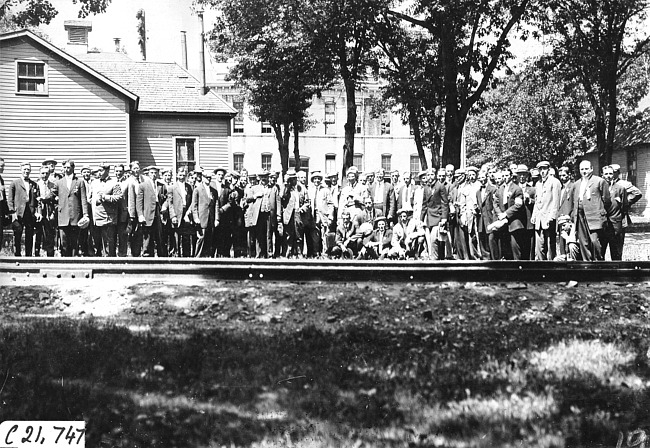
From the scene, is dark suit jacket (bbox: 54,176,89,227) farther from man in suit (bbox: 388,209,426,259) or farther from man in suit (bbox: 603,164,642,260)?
man in suit (bbox: 603,164,642,260)

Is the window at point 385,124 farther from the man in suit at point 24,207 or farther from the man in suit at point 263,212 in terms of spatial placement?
the man in suit at point 24,207

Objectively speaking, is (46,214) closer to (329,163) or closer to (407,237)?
(407,237)

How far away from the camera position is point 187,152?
83.7 ft

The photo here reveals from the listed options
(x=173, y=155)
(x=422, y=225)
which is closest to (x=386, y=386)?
(x=422, y=225)

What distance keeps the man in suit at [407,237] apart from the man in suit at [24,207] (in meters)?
6.48

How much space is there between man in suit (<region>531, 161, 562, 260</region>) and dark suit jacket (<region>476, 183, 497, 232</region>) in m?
0.73

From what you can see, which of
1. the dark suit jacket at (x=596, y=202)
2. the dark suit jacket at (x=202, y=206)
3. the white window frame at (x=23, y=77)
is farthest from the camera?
the white window frame at (x=23, y=77)

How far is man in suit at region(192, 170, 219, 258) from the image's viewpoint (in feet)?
42.1

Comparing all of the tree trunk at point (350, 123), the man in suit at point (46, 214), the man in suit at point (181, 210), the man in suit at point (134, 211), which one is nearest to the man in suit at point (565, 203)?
the man in suit at point (181, 210)

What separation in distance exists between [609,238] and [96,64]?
19.6 metres

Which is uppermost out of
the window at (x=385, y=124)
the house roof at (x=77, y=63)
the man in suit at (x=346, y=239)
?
the window at (x=385, y=124)

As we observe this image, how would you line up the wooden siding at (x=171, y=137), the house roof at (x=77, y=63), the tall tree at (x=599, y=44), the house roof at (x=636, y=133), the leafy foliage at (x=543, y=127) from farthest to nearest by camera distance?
1. the leafy foliage at (x=543, y=127)
2. the house roof at (x=636, y=133)
3. the wooden siding at (x=171, y=137)
4. the tall tree at (x=599, y=44)
5. the house roof at (x=77, y=63)

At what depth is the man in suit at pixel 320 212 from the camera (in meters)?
13.3

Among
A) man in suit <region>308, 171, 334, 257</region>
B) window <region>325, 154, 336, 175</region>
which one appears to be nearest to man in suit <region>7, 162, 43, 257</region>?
man in suit <region>308, 171, 334, 257</region>
